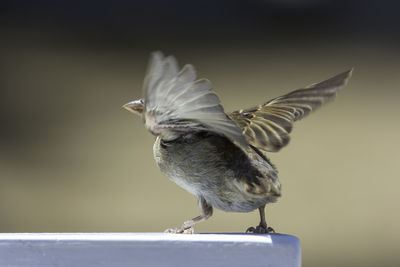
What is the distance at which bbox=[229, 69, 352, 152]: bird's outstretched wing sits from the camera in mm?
976

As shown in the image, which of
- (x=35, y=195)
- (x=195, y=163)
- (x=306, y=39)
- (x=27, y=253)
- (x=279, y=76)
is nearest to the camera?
(x=27, y=253)

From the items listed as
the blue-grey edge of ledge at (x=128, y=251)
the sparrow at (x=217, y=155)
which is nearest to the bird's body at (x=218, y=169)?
the sparrow at (x=217, y=155)

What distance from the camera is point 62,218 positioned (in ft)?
8.32

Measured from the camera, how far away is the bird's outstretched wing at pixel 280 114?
98 centimetres

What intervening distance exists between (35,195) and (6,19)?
0.97 metres

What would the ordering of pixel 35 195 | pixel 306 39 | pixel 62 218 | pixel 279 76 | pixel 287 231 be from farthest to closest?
pixel 306 39, pixel 279 76, pixel 35 195, pixel 62 218, pixel 287 231

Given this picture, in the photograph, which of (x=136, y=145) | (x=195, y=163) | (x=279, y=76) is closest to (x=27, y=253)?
(x=195, y=163)

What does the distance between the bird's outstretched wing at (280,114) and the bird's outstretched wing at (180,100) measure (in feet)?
0.38

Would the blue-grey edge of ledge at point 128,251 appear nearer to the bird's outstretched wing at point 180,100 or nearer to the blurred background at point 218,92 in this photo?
the bird's outstretched wing at point 180,100

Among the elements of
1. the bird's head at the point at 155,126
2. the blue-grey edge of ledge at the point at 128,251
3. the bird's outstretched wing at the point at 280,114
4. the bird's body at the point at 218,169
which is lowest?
the blue-grey edge of ledge at the point at 128,251

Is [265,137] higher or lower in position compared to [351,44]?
lower

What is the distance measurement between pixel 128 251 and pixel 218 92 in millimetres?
2242

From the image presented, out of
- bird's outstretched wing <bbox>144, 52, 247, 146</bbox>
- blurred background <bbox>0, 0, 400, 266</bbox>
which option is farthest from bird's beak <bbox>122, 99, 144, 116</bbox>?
blurred background <bbox>0, 0, 400, 266</bbox>

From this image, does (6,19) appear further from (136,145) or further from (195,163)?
(195,163)
